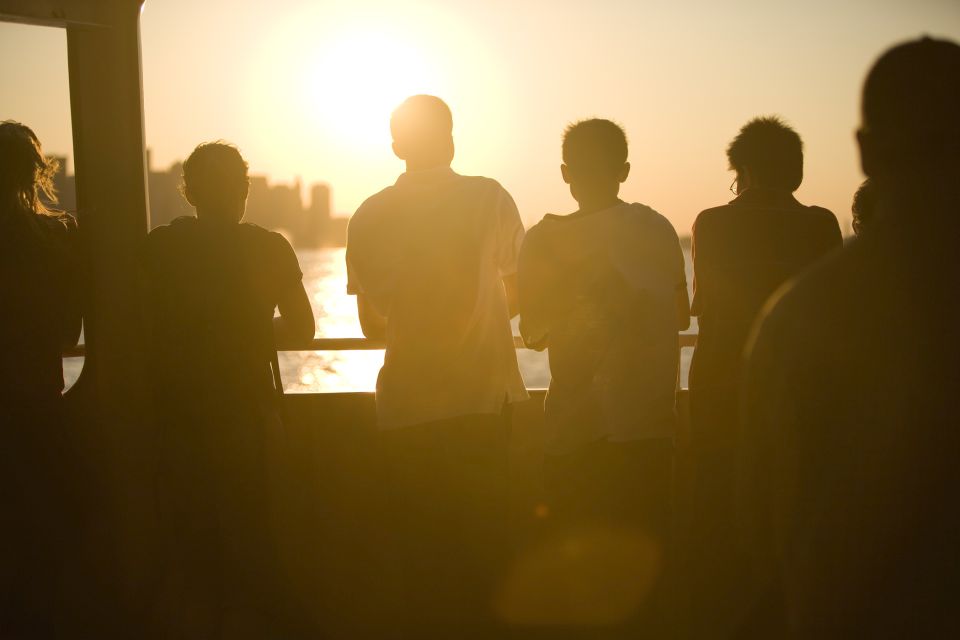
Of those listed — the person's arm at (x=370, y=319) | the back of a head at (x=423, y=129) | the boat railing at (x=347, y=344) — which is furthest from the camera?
the boat railing at (x=347, y=344)

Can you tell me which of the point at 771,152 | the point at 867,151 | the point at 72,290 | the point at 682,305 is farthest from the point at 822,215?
the point at 72,290

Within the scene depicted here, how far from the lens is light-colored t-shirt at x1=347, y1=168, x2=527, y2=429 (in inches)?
118

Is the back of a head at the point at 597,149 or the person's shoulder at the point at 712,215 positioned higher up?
the back of a head at the point at 597,149

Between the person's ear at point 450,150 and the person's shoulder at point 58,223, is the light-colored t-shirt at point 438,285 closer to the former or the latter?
the person's ear at point 450,150

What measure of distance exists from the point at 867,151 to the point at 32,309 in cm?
253

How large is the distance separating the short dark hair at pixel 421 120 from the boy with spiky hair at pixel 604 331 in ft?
1.25

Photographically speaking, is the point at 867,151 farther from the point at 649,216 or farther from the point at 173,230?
the point at 173,230

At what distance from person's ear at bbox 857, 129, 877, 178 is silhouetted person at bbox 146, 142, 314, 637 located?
1.93 m

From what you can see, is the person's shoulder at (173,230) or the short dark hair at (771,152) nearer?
the person's shoulder at (173,230)

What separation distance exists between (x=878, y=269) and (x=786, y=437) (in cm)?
26

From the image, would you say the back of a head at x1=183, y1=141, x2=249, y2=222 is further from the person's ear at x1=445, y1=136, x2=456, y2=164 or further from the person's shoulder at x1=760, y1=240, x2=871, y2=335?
the person's shoulder at x1=760, y1=240, x2=871, y2=335

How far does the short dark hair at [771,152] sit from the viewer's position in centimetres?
326

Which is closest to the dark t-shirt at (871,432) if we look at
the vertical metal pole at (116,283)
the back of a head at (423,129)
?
the back of a head at (423,129)

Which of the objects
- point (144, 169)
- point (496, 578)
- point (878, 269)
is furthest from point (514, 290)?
point (878, 269)
